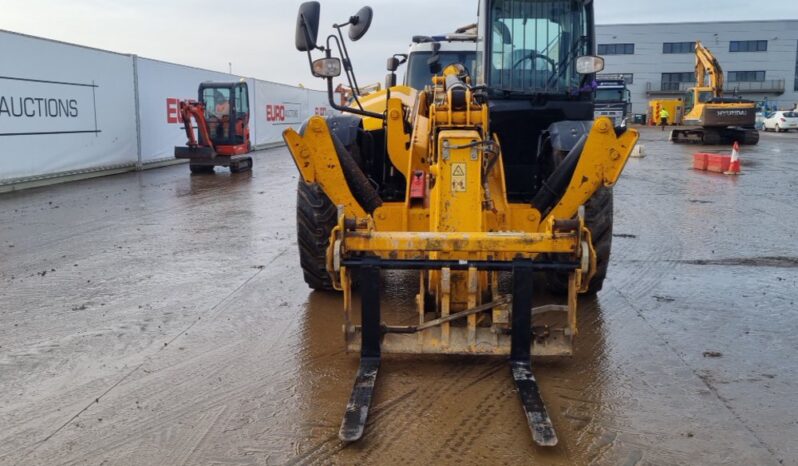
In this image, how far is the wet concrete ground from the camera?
134 inches

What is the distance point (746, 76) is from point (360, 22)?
2738 inches

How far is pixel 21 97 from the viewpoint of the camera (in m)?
14.5

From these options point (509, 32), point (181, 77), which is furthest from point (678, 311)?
point (181, 77)

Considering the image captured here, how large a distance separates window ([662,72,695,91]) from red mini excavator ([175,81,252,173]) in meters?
55.3

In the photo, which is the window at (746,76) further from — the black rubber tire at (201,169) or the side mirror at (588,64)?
the side mirror at (588,64)

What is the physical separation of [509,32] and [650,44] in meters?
65.1

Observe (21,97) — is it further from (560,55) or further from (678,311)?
(678,311)

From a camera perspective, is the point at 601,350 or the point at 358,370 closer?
the point at 358,370

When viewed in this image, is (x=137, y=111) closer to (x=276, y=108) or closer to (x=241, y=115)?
(x=241, y=115)

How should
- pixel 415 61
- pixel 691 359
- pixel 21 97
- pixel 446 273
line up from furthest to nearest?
1. pixel 21 97
2. pixel 415 61
3. pixel 691 359
4. pixel 446 273

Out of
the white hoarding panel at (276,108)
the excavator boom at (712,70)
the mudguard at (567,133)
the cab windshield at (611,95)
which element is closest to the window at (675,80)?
the cab windshield at (611,95)

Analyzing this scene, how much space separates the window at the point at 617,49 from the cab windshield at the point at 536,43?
6391 cm

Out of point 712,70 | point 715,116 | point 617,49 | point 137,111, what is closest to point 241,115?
point 137,111

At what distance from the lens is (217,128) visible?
1916cm
